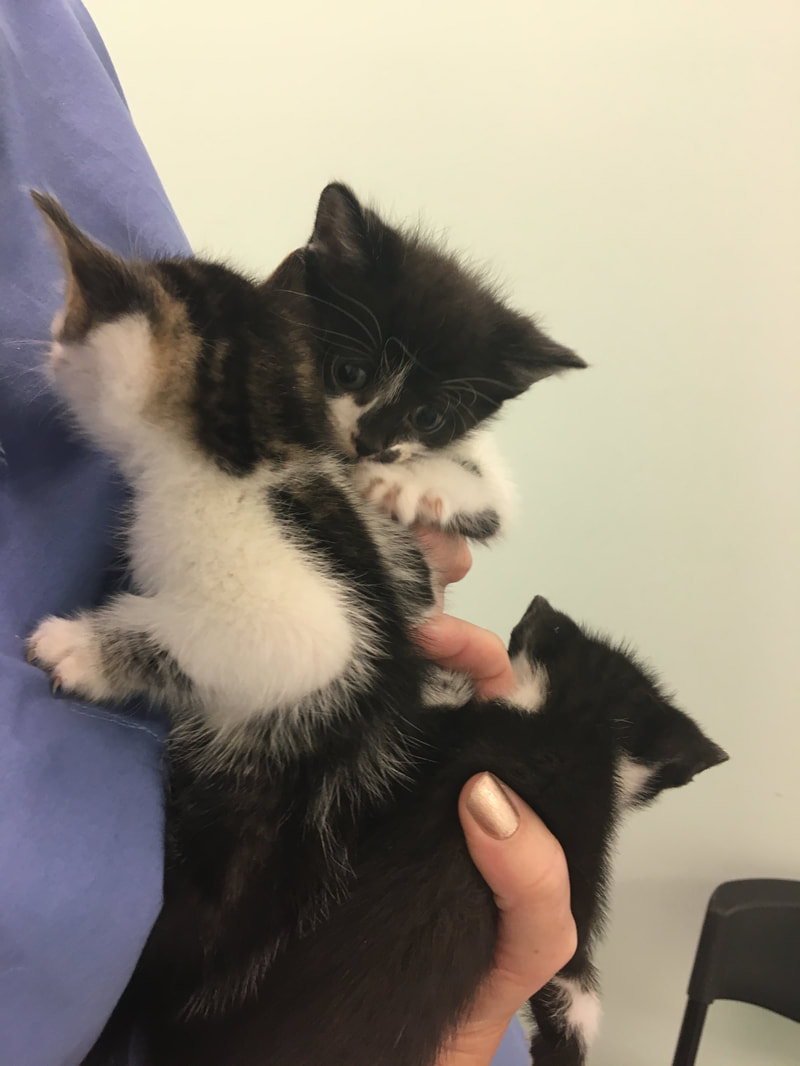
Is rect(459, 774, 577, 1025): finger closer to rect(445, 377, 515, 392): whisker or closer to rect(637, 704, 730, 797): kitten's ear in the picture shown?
rect(637, 704, 730, 797): kitten's ear

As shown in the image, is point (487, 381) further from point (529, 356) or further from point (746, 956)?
point (746, 956)

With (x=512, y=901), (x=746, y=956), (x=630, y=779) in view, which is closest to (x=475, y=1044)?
(x=512, y=901)

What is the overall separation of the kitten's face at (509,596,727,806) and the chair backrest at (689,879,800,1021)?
732 millimetres

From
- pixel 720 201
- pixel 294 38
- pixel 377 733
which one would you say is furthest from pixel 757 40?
pixel 377 733

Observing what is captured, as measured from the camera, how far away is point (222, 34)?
4.38 feet

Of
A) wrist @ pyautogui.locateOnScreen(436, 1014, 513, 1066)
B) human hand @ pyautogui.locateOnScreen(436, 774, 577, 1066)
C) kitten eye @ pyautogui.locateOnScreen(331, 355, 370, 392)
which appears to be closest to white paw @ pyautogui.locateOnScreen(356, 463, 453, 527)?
kitten eye @ pyautogui.locateOnScreen(331, 355, 370, 392)

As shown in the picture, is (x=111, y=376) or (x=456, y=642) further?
(x=456, y=642)

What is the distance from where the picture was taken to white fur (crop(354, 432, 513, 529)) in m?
0.84

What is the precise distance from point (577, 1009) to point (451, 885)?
474mm

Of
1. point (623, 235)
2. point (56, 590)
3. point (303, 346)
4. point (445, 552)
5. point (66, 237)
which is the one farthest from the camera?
point (623, 235)

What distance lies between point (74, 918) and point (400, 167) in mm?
1463

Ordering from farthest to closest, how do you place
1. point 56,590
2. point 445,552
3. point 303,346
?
point 445,552, point 303,346, point 56,590

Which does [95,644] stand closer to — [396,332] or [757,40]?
[396,332]

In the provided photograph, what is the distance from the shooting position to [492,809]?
69cm
